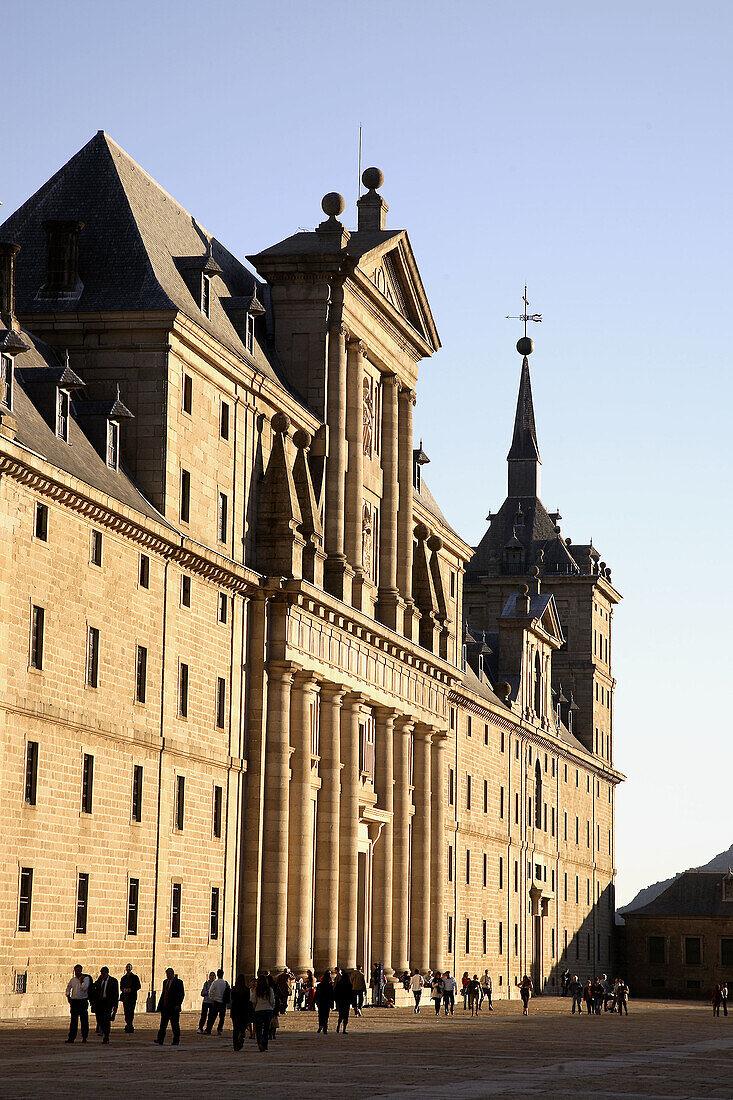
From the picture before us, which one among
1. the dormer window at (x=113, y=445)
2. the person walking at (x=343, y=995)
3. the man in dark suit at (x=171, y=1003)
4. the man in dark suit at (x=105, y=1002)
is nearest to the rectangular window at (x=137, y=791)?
the person walking at (x=343, y=995)

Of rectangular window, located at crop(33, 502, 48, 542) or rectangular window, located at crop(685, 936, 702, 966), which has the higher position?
rectangular window, located at crop(33, 502, 48, 542)

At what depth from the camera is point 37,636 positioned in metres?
43.0

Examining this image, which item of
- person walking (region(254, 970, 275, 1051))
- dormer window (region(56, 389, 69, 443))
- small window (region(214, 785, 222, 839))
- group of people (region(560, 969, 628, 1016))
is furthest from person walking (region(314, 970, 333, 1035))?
group of people (region(560, 969, 628, 1016))

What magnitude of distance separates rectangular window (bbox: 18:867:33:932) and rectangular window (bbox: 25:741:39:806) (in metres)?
1.68

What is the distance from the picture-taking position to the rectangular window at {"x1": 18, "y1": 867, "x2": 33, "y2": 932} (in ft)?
138

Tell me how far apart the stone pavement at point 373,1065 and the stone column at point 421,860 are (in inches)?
921

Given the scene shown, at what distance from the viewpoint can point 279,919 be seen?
5691 centimetres

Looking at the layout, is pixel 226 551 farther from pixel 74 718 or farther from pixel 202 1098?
pixel 202 1098

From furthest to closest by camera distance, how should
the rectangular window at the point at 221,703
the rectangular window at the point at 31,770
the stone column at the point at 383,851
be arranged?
the stone column at the point at 383,851, the rectangular window at the point at 221,703, the rectangular window at the point at 31,770

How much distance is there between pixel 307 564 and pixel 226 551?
602cm

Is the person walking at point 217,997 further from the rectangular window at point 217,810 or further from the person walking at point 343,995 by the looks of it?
the rectangular window at point 217,810

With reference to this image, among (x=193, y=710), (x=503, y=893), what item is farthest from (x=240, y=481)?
(x=503, y=893)

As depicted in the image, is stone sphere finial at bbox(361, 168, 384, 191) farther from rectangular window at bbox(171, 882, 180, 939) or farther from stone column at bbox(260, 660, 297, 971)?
rectangular window at bbox(171, 882, 180, 939)

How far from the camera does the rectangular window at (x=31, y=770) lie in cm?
4225
